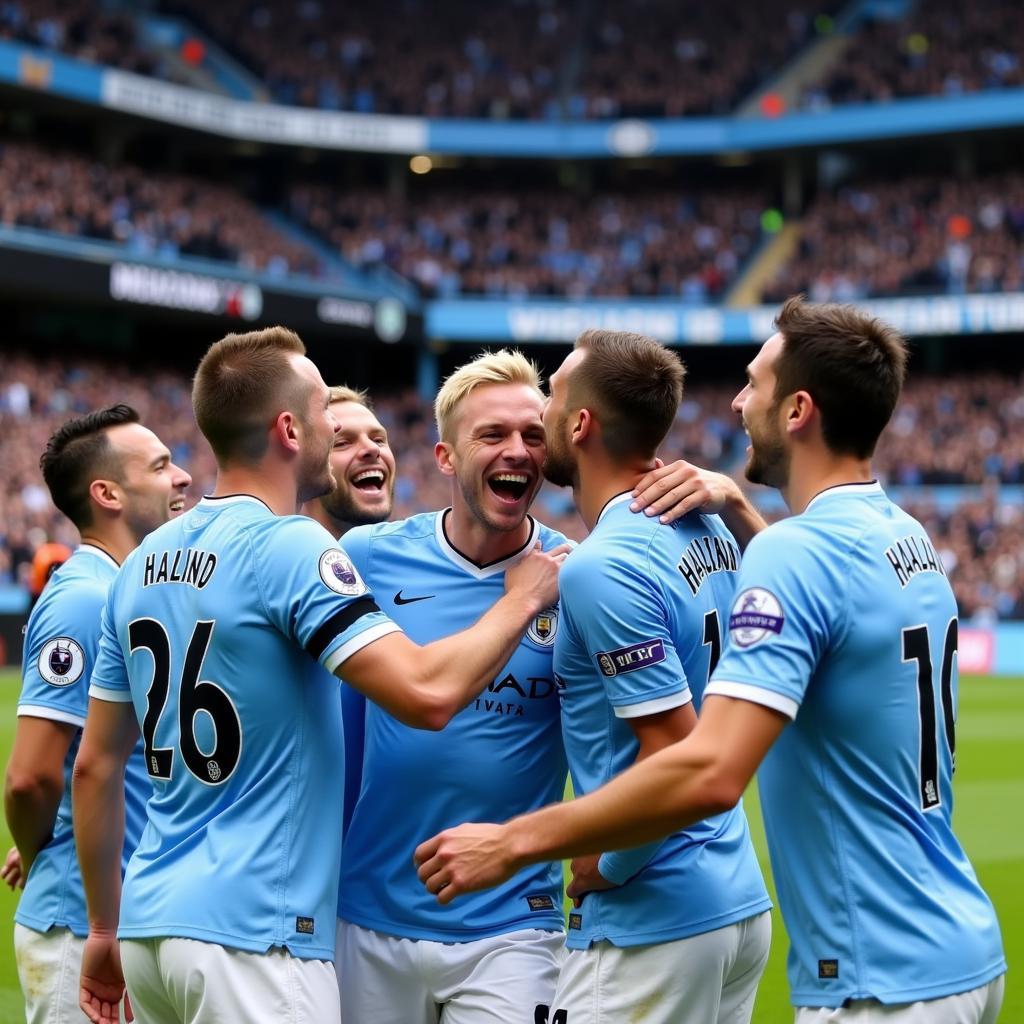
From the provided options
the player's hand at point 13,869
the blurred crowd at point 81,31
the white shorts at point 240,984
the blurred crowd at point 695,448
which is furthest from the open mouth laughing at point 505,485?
the blurred crowd at point 81,31

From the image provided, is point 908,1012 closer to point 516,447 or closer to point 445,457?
point 516,447

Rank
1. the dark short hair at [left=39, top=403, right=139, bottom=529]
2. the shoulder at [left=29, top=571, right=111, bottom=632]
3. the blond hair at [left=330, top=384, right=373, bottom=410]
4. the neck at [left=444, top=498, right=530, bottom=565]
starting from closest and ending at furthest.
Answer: the neck at [left=444, top=498, right=530, bottom=565] → the shoulder at [left=29, top=571, right=111, bottom=632] → the dark short hair at [left=39, top=403, right=139, bottom=529] → the blond hair at [left=330, top=384, right=373, bottom=410]

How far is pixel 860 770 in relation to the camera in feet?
10.1

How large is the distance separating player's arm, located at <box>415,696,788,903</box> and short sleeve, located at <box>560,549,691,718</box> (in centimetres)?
41

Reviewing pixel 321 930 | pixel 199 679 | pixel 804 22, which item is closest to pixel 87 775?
pixel 199 679

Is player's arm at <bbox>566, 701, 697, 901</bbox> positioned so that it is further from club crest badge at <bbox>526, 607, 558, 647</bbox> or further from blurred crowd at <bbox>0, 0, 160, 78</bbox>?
blurred crowd at <bbox>0, 0, 160, 78</bbox>

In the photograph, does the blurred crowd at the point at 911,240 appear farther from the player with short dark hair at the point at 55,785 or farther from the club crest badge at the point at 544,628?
the club crest badge at the point at 544,628

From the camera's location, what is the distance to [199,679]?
11.5ft

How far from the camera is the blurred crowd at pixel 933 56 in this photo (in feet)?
139

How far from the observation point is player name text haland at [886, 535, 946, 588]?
10.4 feet

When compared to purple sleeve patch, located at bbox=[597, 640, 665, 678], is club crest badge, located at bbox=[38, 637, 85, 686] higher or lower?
lower

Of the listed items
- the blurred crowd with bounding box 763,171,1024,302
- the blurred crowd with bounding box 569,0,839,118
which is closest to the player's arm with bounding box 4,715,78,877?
the blurred crowd with bounding box 763,171,1024,302

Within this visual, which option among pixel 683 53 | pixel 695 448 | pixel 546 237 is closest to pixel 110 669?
pixel 695 448

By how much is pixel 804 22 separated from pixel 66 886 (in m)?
47.8
